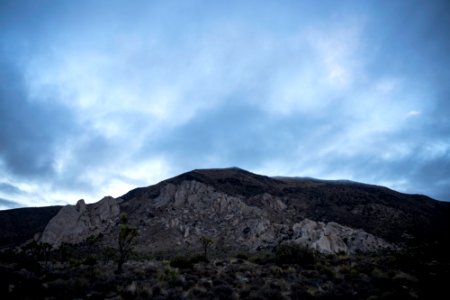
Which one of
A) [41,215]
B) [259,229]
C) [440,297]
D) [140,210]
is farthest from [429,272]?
[41,215]

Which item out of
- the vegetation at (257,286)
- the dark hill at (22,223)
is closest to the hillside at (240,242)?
the vegetation at (257,286)

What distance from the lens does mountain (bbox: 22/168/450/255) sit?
61744 mm

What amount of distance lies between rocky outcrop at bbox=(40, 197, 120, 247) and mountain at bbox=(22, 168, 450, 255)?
238 mm

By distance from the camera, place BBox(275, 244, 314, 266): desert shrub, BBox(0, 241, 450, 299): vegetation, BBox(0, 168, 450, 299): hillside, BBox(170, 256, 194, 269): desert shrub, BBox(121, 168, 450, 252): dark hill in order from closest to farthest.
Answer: BBox(0, 241, 450, 299): vegetation, BBox(0, 168, 450, 299): hillside, BBox(170, 256, 194, 269): desert shrub, BBox(275, 244, 314, 266): desert shrub, BBox(121, 168, 450, 252): dark hill

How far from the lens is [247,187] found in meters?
104

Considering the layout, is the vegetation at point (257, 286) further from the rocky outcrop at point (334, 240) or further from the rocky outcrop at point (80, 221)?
the rocky outcrop at point (80, 221)

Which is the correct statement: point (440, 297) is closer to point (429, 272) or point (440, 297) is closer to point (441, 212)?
point (429, 272)

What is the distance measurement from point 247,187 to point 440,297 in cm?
9160

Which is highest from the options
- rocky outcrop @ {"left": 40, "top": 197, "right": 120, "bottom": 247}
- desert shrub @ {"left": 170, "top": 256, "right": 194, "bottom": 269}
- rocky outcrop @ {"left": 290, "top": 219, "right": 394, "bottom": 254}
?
rocky outcrop @ {"left": 40, "top": 197, "right": 120, "bottom": 247}

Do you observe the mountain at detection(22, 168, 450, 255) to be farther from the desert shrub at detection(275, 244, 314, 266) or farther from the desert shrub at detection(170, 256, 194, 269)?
the desert shrub at detection(170, 256, 194, 269)

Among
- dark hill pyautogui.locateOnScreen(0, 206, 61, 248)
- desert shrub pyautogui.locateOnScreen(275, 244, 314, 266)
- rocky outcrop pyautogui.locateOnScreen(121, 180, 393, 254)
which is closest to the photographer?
desert shrub pyautogui.locateOnScreen(275, 244, 314, 266)

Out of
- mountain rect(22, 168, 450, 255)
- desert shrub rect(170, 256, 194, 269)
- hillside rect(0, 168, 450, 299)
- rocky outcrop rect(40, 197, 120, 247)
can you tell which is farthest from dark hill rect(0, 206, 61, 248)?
desert shrub rect(170, 256, 194, 269)

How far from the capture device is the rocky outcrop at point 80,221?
7600 centimetres

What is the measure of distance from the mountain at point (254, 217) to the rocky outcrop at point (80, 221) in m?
0.24
